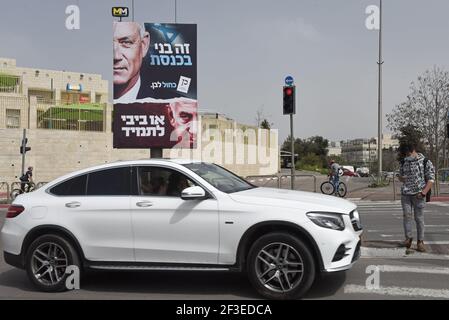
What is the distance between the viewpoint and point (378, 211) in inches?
660

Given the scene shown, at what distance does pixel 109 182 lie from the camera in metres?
6.79

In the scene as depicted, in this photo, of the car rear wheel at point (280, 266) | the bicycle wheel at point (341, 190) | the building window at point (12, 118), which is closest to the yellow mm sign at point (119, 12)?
the bicycle wheel at point (341, 190)

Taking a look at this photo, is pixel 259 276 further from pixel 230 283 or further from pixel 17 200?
pixel 17 200

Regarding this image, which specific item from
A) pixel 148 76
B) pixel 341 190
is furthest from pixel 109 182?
pixel 341 190

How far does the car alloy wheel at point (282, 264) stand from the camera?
19.6 ft

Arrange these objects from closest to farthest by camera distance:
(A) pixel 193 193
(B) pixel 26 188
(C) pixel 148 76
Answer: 1. (A) pixel 193 193
2. (C) pixel 148 76
3. (B) pixel 26 188

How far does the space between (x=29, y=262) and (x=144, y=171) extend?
1.84 metres

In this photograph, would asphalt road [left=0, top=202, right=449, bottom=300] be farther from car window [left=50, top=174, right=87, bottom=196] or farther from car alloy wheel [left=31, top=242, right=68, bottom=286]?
car window [left=50, top=174, right=87, bottom=196]

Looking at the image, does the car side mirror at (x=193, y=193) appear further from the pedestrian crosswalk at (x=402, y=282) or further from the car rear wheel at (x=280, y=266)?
the pedestrian crosswalk at (x=402, y=282)

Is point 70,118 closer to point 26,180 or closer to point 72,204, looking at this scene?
point 26,180

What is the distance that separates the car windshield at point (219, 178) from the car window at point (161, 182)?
238 millimetres

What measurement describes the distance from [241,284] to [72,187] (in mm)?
2510

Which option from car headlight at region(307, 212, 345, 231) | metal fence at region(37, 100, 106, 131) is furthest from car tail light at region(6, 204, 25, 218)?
metal fence at region(37, 100, 106, 131)

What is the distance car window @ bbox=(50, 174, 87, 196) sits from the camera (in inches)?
269
